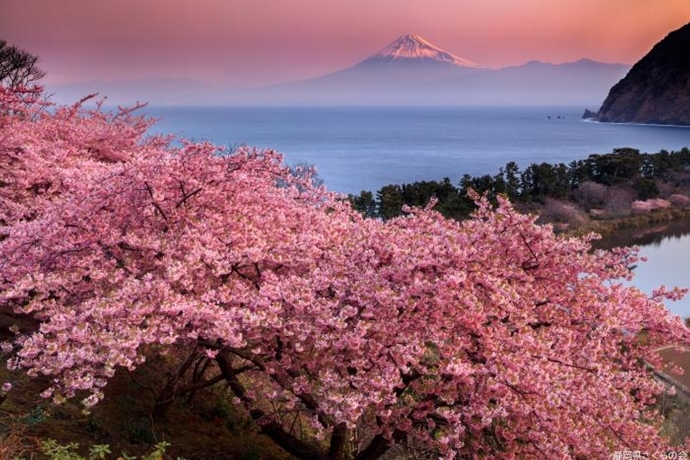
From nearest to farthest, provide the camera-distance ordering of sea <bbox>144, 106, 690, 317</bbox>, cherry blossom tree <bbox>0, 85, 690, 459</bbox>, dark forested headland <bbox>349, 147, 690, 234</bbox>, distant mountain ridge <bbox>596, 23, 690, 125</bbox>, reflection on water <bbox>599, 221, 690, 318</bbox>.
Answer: cherry blossom tree <bbox>0, 85, 690, 459</bbox> < reflection on water <bbox>599, 221, 690, 318</bbox> < dark forested headland <bbox>349, 147, 690, 234</bbox> < sea <bbox>144, 106, 690, 317</bbox> < distant mountain ridge <bbox>596, 23, 690, 125</bbox>

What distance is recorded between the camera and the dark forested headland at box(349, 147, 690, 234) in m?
41.8

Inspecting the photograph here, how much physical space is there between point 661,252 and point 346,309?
43.7 meters

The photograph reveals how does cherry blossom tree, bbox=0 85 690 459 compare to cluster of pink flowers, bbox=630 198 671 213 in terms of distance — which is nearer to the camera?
cherry blossom tree, bbox=0 85 690 459

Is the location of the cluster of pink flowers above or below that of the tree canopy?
below

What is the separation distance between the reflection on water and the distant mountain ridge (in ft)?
468

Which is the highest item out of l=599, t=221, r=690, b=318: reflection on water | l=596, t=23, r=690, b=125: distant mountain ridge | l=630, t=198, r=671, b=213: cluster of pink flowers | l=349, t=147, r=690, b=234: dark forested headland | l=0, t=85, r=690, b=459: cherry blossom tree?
l=596, t=23, r=690, b=125: distant mountain ridge

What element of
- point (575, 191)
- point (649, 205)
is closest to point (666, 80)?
point (649, 205)

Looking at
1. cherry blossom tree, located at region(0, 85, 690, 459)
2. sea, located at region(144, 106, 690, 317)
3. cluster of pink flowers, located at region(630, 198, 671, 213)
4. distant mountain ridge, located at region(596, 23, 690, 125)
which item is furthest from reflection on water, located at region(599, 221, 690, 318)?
distant mountain ridge, located at region(596, 23, 690, 125)

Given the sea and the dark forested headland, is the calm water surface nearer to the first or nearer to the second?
the sea

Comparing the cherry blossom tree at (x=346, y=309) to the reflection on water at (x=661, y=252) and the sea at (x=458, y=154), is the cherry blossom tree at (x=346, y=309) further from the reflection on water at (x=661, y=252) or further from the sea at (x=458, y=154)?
the reflection on water at (x=661, y=252)

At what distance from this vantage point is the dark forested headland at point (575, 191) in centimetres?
4175

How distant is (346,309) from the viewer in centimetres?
628

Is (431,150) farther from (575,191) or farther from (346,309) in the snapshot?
(346,309)

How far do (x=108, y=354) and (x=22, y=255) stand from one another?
9.07 ft
